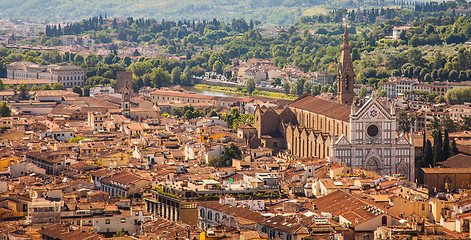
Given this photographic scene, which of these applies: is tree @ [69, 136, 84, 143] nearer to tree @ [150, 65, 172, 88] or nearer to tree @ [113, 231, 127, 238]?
tree @ [113, 231, 127, 238]

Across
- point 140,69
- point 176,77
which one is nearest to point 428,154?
point 140,69

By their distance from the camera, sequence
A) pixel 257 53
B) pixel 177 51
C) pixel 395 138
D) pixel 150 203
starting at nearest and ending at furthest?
pixel 150 203 → pixel 395 138 → pixel 257 53 → pixel 177 51

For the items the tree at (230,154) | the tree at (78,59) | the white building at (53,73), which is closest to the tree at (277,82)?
the white building at (53,73)

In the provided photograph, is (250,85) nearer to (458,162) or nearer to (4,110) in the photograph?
(4,110)

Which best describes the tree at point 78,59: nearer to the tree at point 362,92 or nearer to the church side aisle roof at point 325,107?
the tree at point 362,92

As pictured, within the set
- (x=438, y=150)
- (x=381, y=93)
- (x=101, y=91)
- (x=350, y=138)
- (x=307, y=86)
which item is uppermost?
(x=350, y=138)

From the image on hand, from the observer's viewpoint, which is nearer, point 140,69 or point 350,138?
point 350,138

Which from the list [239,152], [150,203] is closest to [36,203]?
[150,203]

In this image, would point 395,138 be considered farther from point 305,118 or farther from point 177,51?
point 177,51
